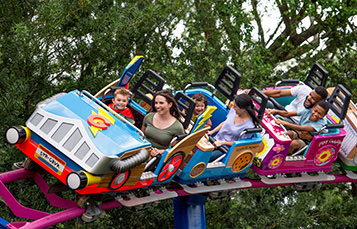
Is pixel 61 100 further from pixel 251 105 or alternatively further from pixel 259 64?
pixel 259 64

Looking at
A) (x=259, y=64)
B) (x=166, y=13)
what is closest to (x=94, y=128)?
(x=166, y=13)

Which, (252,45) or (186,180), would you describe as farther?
(252,45)

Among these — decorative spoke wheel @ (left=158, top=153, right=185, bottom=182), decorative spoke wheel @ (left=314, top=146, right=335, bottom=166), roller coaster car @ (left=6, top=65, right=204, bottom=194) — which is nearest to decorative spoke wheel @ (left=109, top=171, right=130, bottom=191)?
roller coaster car @ (left=6, top=65, right=204, bottom=194)

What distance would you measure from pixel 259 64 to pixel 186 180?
355cm

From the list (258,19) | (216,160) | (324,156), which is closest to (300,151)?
(324,156)

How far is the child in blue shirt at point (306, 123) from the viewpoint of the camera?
620 cm

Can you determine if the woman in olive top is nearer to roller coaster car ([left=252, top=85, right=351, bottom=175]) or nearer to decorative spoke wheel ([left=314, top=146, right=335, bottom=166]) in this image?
roller coaster car ([left=252, top=85, right=351, bottom=175])

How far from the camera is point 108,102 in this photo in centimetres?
605

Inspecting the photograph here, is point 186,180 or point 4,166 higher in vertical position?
point 186,180

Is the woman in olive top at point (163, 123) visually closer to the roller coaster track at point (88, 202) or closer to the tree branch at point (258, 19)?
the roller coaster track at point (88, 202)

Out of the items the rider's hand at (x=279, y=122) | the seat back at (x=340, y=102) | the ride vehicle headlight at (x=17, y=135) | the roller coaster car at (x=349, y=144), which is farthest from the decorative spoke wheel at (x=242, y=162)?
the ride vehicle headlight at (x=17, y=135)

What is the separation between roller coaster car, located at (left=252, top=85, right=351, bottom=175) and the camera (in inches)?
237

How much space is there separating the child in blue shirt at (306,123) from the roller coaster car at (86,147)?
1.55m

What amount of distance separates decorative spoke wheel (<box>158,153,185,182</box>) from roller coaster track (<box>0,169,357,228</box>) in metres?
0.23
